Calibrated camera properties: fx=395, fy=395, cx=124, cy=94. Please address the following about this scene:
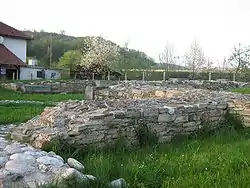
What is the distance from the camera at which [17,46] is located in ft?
136

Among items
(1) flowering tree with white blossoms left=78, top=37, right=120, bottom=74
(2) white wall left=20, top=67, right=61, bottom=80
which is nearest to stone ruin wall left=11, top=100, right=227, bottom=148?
(2) white wall left=20, top=67, right=61, bottom=80

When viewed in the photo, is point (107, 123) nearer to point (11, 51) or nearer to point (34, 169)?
point (34, 169)

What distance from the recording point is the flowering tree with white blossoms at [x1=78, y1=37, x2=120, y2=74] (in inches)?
1731

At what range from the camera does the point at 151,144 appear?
22.6 ft

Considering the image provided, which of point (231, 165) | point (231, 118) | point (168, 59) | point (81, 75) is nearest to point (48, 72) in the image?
point (81, 75)

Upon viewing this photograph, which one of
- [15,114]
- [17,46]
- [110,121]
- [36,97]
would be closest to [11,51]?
[17,46]

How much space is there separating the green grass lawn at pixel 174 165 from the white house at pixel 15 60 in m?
31.3

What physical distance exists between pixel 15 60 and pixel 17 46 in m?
3.72

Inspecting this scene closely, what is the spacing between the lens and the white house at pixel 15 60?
37.2 meters

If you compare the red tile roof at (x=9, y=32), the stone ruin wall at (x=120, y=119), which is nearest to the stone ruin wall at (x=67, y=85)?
the stone ruin wall at (x=120, y=119)

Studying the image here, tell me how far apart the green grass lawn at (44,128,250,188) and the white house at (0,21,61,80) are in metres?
31.3

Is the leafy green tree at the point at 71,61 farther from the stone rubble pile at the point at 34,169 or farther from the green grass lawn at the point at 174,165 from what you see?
the stone rubble pile at the point at 34,169

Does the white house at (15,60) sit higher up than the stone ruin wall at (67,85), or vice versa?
the white house at (15,60)

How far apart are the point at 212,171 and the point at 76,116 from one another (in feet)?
7.93
